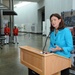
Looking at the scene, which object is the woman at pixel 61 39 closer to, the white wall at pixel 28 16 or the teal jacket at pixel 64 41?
the teal jacket at pixel 64 41

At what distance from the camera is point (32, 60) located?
195cm

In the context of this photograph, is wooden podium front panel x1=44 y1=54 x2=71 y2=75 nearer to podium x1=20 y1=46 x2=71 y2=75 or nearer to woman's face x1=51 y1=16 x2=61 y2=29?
podium x1=20 y1=46 x2=71 y2=75

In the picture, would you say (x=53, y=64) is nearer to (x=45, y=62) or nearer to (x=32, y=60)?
(x=45, y=62)

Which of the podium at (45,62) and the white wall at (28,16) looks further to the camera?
the white wall at (28,16)

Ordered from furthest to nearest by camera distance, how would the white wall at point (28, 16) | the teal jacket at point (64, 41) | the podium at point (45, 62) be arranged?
the white wall at point (28, 16) → the teal jacket at point (64, 41) → the podium at point (45, 62)

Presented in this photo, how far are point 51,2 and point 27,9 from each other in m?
13.0

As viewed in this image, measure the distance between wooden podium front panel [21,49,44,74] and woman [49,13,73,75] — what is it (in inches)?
12.2

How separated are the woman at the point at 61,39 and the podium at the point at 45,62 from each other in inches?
5.2

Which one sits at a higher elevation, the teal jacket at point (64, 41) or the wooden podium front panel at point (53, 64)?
the teal jacket at point (64, 41)

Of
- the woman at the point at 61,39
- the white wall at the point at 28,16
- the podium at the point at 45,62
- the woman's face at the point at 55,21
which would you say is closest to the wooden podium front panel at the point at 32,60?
the podium at the point at 45,62

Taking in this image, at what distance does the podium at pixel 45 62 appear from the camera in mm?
1737

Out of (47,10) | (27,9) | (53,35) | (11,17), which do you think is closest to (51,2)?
(47,10)

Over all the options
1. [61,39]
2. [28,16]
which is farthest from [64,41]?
[28,16]

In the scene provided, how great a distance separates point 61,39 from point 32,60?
1.61ft
